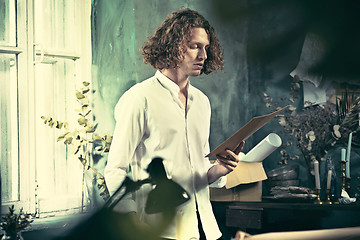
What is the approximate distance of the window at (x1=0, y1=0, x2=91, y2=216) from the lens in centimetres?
228

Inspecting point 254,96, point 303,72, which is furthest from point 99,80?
point 303,72

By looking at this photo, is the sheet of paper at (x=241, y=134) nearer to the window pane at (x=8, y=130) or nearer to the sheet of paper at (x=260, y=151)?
the sheet of paper at (x=260, y=151)

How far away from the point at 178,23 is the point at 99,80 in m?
0.50

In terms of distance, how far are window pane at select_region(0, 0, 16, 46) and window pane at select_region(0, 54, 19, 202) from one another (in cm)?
7

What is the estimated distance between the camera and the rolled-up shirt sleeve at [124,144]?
87.1 inches

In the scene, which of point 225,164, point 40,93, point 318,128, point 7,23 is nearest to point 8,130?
point 40,93

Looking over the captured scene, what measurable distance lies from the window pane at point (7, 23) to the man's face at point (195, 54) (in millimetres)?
816

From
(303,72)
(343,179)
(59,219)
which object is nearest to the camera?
(59,219)

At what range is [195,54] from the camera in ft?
8.29

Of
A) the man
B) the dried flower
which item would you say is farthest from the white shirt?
the dried flower

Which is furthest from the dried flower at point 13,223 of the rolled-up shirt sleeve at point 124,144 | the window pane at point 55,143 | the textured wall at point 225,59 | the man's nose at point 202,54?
the man's nose at point 202,54

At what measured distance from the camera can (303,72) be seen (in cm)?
301

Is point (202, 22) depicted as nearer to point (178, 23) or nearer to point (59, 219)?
point (178, 23)

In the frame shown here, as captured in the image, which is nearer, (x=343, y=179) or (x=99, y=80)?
(x=99, y=80)
